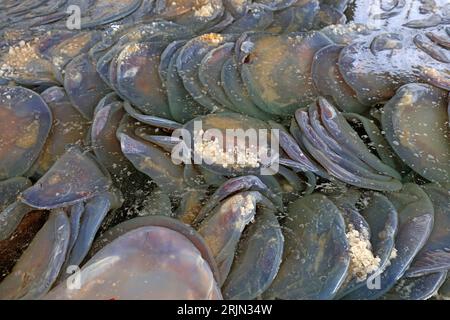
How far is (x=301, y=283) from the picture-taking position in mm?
1076

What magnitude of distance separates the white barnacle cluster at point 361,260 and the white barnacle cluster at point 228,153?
326 mm

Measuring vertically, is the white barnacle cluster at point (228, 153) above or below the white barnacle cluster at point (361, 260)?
above

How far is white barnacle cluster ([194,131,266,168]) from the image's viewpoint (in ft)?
4.09

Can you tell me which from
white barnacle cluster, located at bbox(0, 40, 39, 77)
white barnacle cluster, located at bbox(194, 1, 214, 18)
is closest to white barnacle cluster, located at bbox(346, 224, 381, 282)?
white barnacle cluster, located at bbox(194, 1, 214, 18)

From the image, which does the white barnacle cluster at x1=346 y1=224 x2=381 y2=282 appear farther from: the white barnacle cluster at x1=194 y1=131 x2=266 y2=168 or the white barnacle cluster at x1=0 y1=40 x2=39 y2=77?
the white barnacle cluster at x1=0 y1=40 x2=39 y2=77

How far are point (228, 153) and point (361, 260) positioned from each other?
44 cm

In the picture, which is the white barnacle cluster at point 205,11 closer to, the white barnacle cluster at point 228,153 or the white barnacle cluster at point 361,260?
the white barnacle cluster at point 228,153

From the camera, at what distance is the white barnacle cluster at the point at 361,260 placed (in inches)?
42.5

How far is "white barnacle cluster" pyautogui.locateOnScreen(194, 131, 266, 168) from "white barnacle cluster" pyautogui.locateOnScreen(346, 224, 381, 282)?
12.9 inches

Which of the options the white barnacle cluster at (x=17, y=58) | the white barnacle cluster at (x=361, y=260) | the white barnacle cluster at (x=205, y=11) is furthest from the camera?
the white barnacle cluster at (x=205, y=11)

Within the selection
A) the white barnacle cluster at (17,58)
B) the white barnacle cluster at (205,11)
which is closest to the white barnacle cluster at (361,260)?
the white barnacle cluster at (205,11)

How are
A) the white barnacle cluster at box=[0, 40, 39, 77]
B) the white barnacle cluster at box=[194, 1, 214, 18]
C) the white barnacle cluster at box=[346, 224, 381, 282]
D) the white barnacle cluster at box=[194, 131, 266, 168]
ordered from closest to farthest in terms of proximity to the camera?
1. the white barnacle cluster at box=[346, 224, 381, 282]
2. the white barnacle cluster at box=[194, 131, 266, 168]
3. the white barnacle cluster at box=[0, 40, 39, 77]
4. the white barnacle cluster at box=[194, 1, 214, 18]

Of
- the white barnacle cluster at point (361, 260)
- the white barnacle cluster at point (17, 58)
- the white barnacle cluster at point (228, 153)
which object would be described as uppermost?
the white barnacle cluster at point (17, 58)

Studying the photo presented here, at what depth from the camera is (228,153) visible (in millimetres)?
1261
